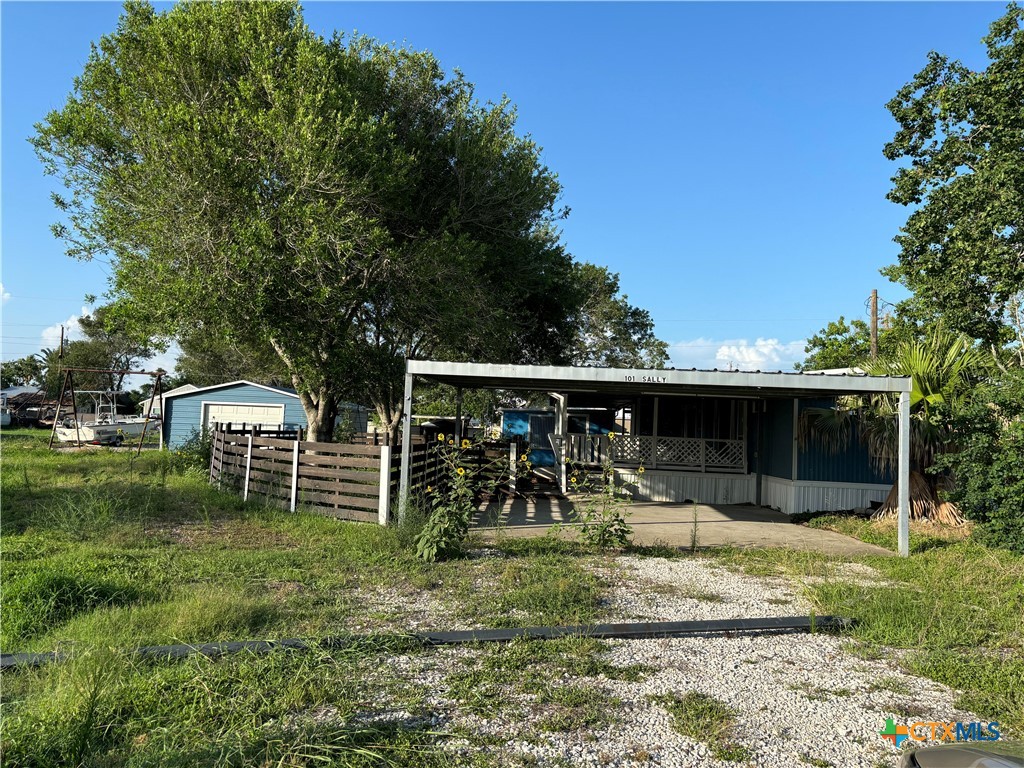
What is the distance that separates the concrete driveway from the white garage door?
12798 millimetres

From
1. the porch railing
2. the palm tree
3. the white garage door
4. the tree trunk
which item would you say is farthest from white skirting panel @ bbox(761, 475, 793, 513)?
the white garage door

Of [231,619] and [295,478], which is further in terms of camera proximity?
[295,478]

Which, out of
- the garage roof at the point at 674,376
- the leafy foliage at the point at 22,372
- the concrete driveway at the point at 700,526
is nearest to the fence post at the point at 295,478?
the garage roof at the point at 674,376

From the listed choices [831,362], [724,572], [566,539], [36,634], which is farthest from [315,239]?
[831,362]

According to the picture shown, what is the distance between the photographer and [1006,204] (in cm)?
1191

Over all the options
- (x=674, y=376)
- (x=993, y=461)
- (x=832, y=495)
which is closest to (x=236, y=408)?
(x=674, y=376)

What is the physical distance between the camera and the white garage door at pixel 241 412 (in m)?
23.6

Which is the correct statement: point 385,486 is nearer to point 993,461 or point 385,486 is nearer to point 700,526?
point 700,526

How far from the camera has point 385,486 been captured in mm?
9680

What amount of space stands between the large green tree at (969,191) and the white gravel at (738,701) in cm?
1015

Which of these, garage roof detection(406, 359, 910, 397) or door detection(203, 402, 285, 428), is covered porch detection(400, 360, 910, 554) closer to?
garage roof detection(406, 359, 910, 397)

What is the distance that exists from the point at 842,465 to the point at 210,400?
20.9 meters

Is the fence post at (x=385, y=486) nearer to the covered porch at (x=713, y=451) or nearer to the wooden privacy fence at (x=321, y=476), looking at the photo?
the wooden privacy fence at (x=321, y=476)

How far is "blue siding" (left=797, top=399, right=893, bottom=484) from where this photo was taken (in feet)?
43.0
